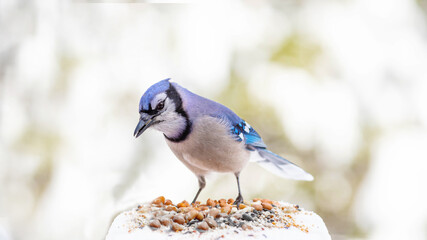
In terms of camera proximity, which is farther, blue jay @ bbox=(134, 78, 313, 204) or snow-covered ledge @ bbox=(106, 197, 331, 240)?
blue jay @ bbox=(134, 78, 313, 204)

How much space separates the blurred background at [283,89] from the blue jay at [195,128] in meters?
0.65

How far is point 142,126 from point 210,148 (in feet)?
0.66

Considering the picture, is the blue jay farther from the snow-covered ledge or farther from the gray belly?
the snow-covered ledge

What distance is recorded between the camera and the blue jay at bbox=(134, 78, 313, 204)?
4.31 ft

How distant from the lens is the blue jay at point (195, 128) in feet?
4.31

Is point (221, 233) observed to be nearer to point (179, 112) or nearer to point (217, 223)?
point (217, 223)

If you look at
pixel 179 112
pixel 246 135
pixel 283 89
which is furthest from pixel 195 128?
pixel 283 89

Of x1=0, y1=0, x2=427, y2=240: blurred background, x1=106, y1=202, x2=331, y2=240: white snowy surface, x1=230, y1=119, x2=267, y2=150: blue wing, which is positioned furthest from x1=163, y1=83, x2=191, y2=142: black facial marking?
x1=0, y1=0, x2=427, y2=240: blurred background

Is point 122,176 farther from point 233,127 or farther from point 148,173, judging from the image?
point 233,127

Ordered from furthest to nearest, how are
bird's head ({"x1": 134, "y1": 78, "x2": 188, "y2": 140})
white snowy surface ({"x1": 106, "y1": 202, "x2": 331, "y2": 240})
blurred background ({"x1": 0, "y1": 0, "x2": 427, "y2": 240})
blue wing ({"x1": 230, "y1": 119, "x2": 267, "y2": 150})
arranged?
blurred background ({"x1": 0, "y1": 0, "x2": 427, "y2": 240})
blue wing ({"x1": 230, "y1": 119, "x2": 267, "y2": 150})
bird's head ({"x1": 134, "y1": 78, "x2": 188, "y2": 140})
white snowy surface ({"x1": 106, "y1": 202, "x2": 331, "y2": 240})

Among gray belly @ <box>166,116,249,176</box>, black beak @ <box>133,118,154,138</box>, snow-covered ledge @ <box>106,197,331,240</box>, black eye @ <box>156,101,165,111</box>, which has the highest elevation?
black eye @ <box>156,101,165,111</box>

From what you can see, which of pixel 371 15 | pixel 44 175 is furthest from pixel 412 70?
pixel 44 175

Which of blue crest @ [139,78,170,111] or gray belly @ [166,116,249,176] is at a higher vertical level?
blue crest @ [139,78,170,111]

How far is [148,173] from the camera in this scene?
2045 millimetres
